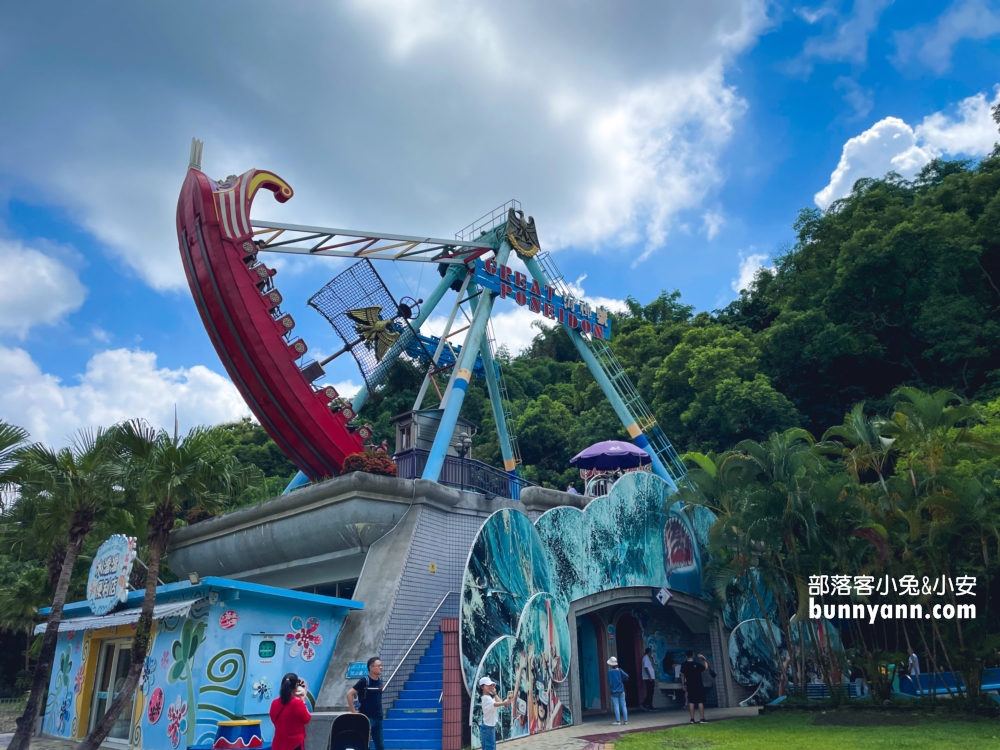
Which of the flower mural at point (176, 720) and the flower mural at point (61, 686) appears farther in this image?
the flower mural at point (61, 686)

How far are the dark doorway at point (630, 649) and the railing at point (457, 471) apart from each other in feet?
19.4

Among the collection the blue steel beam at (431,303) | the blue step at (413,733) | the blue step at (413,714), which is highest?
the blue steel beam at (431,303)

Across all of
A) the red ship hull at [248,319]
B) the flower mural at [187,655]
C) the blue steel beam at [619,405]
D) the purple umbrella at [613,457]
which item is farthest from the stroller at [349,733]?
the purple umbrella at [613,457]

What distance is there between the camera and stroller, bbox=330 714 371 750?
7.86 meters

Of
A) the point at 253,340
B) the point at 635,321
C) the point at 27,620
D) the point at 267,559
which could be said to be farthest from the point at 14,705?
the point at 635,321

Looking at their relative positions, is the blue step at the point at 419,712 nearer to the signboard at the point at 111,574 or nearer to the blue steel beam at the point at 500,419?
the signboard at the point at 111,574

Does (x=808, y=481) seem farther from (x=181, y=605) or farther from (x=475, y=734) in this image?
(x=181, y=605)

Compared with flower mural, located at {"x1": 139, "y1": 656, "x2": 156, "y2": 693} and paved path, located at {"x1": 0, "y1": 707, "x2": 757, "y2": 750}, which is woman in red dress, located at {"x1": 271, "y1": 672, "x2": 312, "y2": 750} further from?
flower mural, located at {"x1": 139, "y1": 656, "x2": 156, "y2": 693}

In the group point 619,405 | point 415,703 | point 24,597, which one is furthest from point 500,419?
point 24,597

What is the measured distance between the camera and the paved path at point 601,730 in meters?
11.7

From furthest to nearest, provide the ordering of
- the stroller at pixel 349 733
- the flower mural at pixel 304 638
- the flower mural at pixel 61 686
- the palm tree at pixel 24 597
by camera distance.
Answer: the palm tree at pixel 24 597, the flower mural at pixel 61 686, the flower mural at pixel 304 638, the stroller at pixel 349 733

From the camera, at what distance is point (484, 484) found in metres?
17.2

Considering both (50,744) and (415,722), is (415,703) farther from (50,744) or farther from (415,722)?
(50,744)

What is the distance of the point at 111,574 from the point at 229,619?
3746mm
